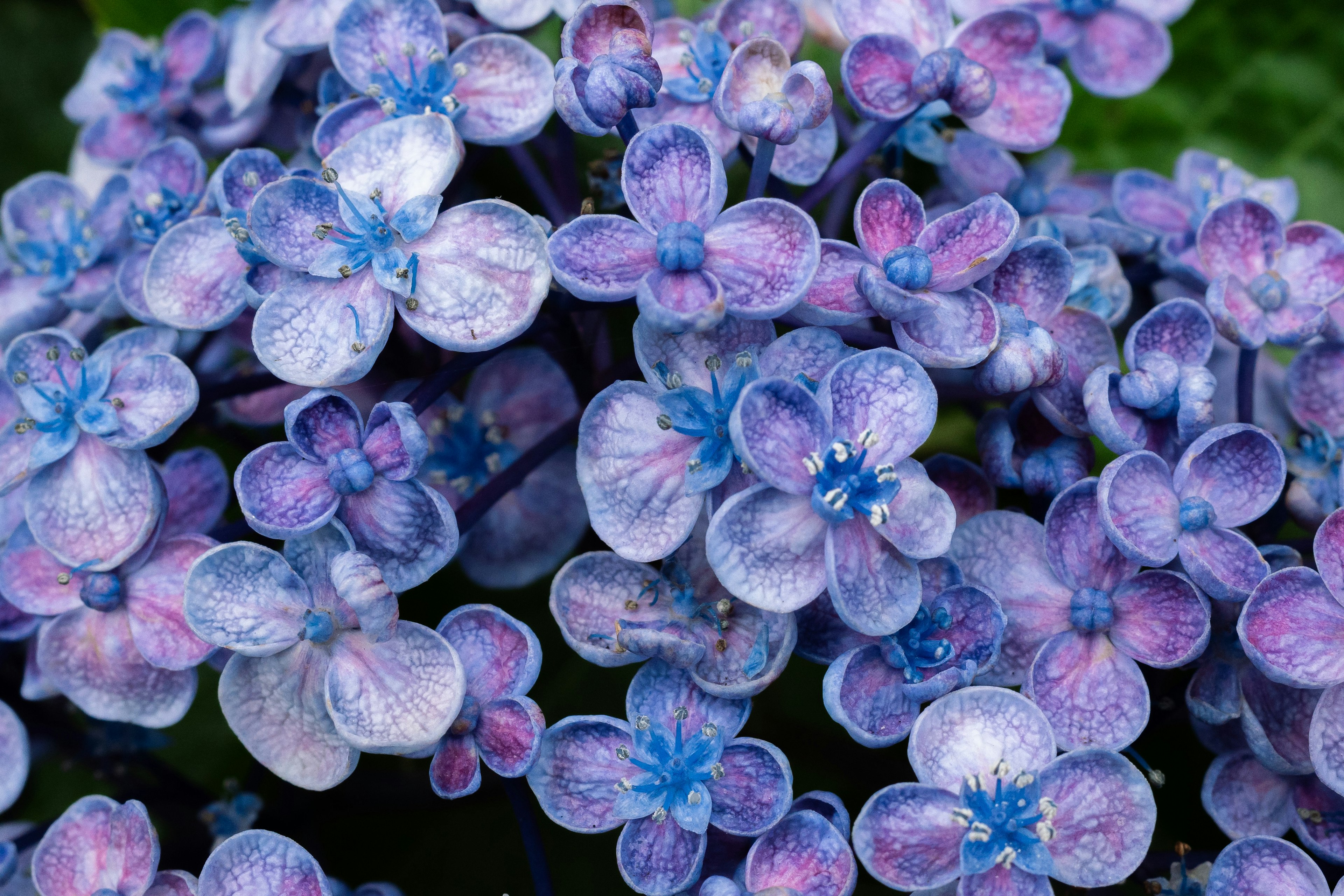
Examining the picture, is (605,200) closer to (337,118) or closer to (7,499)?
(337,118)

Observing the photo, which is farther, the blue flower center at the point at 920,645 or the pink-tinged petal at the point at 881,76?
the pink-tinged petal at the point at 881,76

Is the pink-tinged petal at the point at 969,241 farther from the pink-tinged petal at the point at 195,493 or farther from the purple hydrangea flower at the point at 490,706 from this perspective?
the pink-tinged petal at the point at 195,493

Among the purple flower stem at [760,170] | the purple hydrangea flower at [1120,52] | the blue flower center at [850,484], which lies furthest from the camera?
the purple hydrangea flower at [1120,52]

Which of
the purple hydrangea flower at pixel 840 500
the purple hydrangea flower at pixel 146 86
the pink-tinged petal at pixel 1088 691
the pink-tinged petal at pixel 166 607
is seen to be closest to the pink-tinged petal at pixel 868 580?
the purple hydrangea flower at pixel 840 500

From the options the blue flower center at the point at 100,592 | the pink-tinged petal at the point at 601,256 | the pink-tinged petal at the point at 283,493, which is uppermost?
the pink-tinged petal at the point at 601,256

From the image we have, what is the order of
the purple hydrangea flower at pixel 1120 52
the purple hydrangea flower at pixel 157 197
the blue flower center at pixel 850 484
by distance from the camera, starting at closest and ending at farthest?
the blue flower center at pixel 850 484 < the purple hydrangea flower at pixel 157 197 < the purple hydrangea flower at pixel 1120 52

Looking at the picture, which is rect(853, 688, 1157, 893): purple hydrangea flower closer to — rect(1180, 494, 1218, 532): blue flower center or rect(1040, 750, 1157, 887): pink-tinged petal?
rect(1040, 750, 1157, 887): pink-tinged petal
